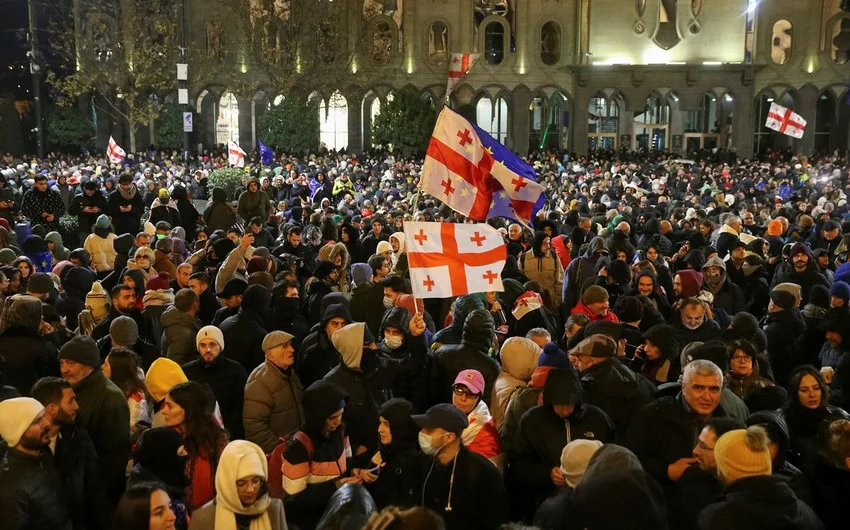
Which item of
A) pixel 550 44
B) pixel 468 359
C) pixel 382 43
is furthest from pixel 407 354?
pixel 550 44

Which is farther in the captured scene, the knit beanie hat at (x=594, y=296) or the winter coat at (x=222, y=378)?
the knit beanie hat at (x=594, y=296)

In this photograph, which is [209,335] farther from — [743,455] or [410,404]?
[743,455]

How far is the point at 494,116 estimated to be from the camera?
42125 millimetres

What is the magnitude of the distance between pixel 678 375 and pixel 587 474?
9.46ft

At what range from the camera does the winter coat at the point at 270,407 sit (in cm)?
530

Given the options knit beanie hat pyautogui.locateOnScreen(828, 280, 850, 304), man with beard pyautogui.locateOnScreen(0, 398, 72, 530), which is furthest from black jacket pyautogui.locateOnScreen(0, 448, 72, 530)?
knit beanie hat pyautogui.locateOnScreen(828, 280, 850, 304)

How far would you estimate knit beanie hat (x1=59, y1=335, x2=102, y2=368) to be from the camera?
496 cm

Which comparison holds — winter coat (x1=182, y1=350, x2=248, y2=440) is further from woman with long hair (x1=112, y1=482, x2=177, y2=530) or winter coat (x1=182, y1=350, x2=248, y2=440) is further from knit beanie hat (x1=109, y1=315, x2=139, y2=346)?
woman with long hair (x1=112, y1=482, x2=177, y2=530)

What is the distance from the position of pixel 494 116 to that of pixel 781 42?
1379cm

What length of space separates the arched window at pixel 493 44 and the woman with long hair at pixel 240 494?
128 ft

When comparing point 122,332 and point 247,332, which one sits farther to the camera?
point 247,332

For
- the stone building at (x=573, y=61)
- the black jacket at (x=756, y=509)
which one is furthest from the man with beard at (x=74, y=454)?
the stone building at (x=573, y=61)

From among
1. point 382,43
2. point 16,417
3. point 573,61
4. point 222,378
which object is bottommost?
point 222,378

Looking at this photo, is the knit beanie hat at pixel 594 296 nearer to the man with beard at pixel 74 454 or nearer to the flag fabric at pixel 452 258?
the flag fabric at pixel 452 258
